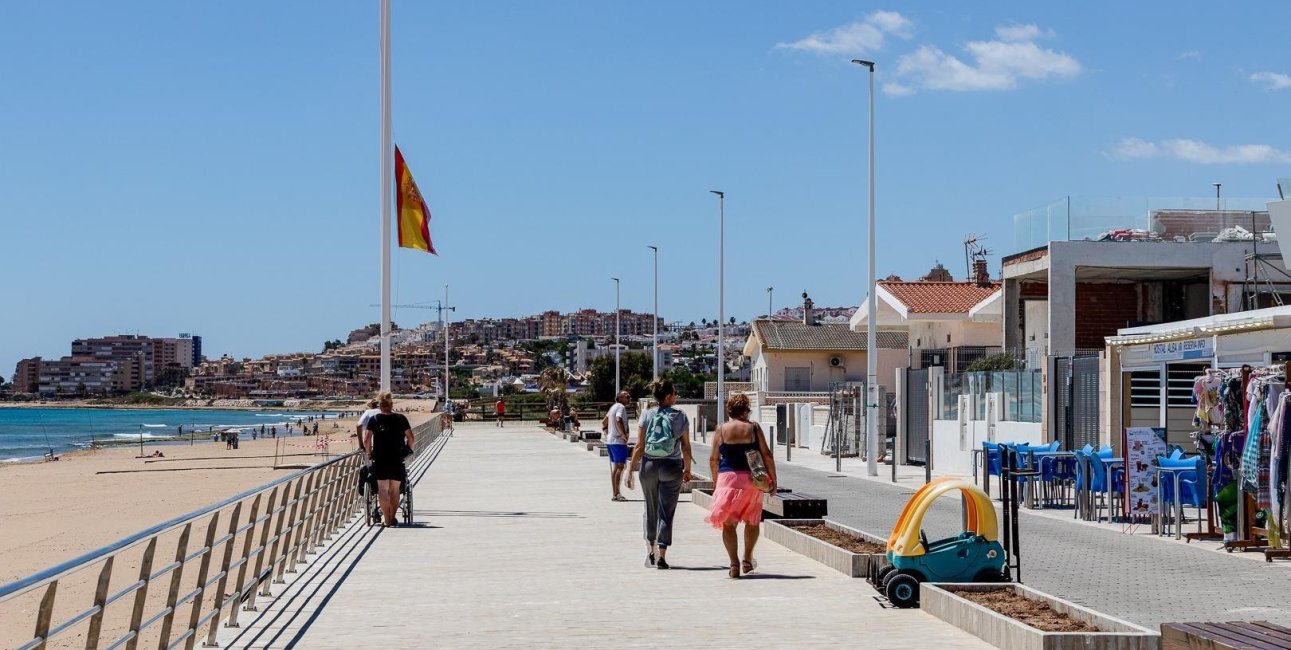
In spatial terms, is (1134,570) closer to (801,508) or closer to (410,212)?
(801,508)

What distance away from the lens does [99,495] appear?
3888 centimetres

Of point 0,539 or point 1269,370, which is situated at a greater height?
point 1269,370

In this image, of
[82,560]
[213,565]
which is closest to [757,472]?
[82,560]

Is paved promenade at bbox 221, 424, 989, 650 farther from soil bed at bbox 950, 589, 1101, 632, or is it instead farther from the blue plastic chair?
the blue plastic chair

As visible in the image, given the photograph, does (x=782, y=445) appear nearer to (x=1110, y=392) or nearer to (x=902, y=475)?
(x=902, y=475)

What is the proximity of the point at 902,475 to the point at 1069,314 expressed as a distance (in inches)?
257

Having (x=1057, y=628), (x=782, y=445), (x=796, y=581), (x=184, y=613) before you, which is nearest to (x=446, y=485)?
(x=184, y=613)

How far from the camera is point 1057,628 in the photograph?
859 centimetres

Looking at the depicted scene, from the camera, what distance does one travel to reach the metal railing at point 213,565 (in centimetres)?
638

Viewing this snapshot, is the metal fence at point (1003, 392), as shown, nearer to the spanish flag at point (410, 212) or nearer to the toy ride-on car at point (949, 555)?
the spanish flag at point (410, 212)

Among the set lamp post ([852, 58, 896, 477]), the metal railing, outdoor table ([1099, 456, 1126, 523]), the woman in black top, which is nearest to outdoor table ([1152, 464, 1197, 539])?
outdoor table ([1099, 456, 1126, 523])

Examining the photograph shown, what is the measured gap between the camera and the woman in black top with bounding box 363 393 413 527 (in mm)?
17500

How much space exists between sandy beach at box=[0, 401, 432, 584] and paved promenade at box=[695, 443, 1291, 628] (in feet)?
36.3

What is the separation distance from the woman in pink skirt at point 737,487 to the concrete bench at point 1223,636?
17.6 feet
